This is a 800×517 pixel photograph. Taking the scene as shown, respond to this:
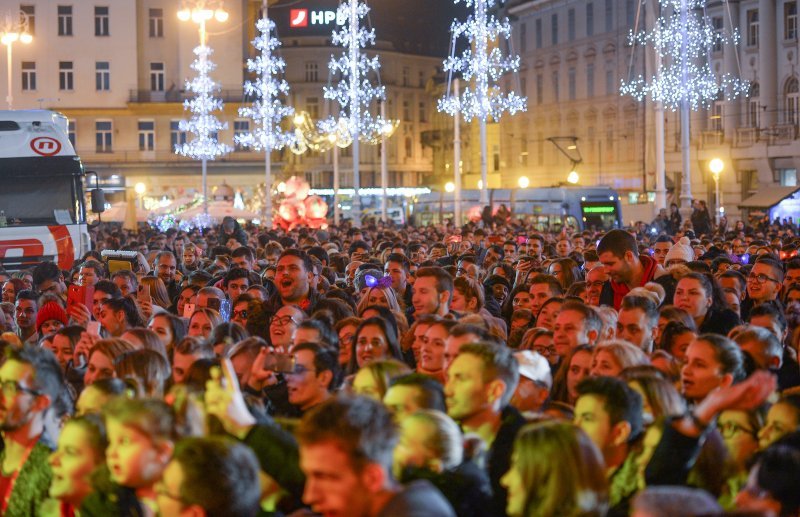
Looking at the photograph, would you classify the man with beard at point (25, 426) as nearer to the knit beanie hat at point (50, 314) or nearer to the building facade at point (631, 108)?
the knit beanie hat at point (50, 314)

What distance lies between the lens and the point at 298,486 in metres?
5.21

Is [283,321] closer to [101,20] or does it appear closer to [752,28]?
[752,28]

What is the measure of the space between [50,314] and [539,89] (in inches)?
2632

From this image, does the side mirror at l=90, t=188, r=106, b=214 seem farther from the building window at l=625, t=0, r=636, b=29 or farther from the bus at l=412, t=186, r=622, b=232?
the building window at l=625, t=0, r=636, b=29

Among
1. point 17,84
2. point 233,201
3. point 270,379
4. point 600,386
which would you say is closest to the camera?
point 600,386

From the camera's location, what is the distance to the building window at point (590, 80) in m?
70.9

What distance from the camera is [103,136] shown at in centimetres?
6406

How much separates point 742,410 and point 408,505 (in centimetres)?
208

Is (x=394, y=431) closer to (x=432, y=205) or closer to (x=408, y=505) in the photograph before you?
(x=408, y=505)

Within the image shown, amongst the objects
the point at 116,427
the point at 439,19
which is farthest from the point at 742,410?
the point at 439,19

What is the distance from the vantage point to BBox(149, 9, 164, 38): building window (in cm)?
6444

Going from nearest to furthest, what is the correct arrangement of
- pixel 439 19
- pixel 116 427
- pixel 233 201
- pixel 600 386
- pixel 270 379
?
1. pixel 116 427
2. pixel 600 386
3. pixel 270 379
4. pixel 233 201
5. pixel 439 19

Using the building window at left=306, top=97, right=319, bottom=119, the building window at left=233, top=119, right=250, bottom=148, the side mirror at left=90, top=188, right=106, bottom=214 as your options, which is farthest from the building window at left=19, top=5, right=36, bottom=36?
the side mirror at left=90, top=188, right=106, bottom=214

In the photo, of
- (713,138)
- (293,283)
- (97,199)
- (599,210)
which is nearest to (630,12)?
(713,138)
